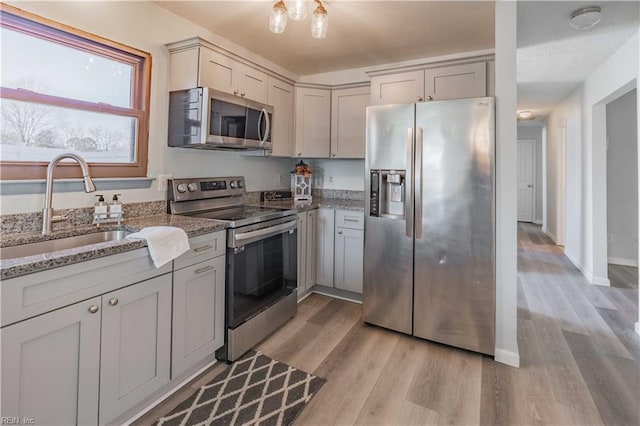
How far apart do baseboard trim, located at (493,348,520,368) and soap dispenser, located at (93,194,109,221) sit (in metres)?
2.66

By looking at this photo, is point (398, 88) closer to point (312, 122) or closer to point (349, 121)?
point (349, 121)

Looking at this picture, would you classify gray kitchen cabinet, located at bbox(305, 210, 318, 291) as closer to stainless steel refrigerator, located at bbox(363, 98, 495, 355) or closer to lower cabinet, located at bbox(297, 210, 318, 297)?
lower cabinet, located at bbox(297, 210, 318, 297)

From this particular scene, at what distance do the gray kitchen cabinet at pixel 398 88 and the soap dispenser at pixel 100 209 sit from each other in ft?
7.73

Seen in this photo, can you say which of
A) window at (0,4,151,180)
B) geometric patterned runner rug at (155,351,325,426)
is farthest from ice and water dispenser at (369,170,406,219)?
window at (0,4,151,180)

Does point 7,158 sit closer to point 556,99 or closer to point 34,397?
point 34,397

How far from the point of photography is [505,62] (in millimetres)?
2084

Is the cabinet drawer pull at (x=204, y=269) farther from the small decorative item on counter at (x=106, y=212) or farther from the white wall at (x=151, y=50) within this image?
the white wall at (x=151, y=50)

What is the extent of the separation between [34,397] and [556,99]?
6587 millimetres

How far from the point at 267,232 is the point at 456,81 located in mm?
2048

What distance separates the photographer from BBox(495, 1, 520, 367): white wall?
2.07 m

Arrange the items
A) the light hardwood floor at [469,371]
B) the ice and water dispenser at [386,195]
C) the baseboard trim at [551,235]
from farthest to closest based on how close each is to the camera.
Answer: the baseboard trim at [551,235], the ice and water dispenser at [386,195], the light hardwood floor at [469,371]

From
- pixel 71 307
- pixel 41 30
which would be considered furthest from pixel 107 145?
pixel 71 307

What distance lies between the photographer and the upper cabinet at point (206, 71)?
228cm

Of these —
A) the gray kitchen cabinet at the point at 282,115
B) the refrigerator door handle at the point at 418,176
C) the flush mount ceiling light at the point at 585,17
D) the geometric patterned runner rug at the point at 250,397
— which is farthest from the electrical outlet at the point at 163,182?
the flush mount ceiling light at the point at 585,17
